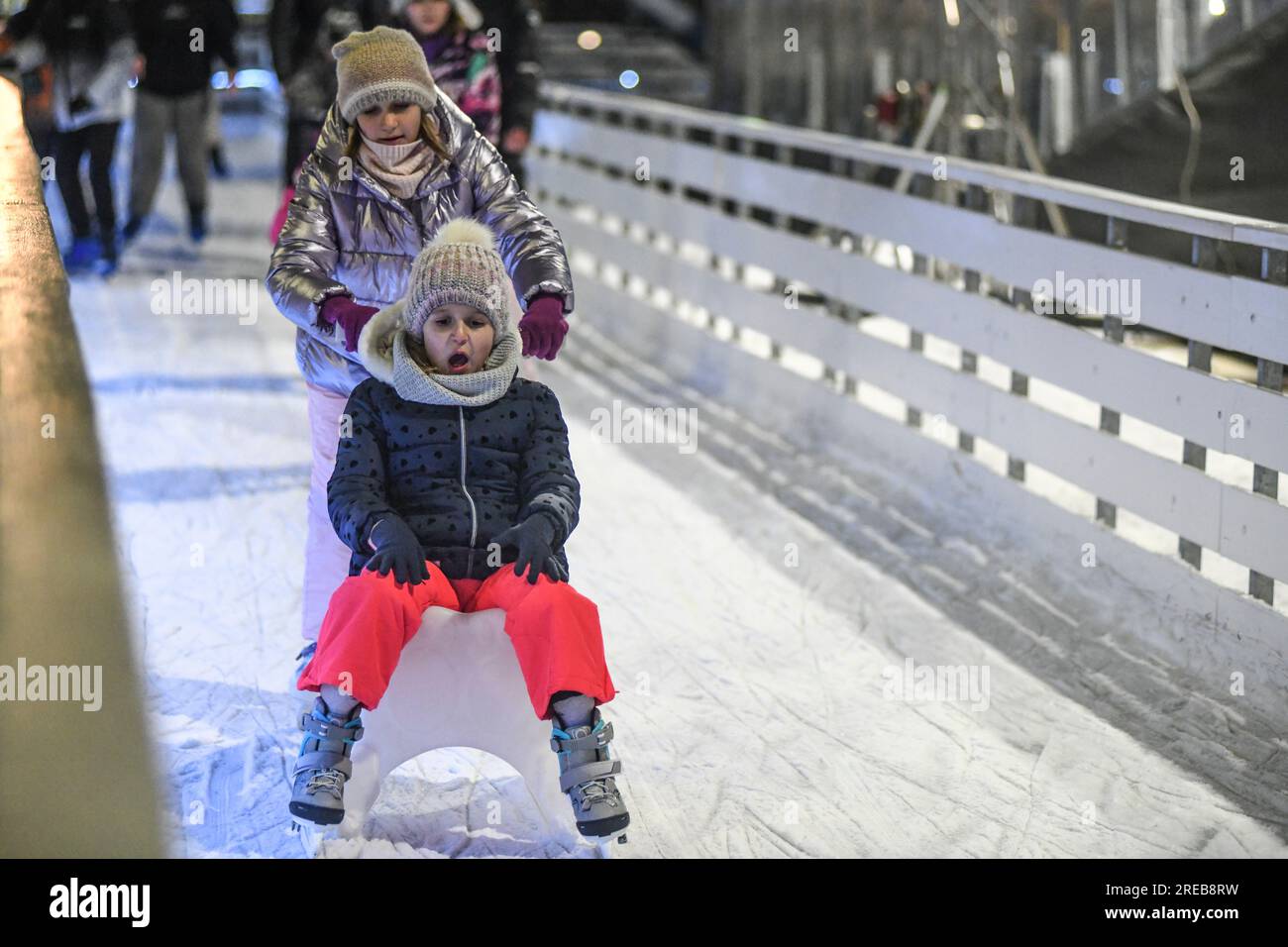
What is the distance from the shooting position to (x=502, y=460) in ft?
11.7

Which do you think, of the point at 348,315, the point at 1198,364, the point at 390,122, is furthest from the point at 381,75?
the point at 1198,364

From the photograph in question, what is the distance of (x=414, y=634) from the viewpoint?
11.0ft

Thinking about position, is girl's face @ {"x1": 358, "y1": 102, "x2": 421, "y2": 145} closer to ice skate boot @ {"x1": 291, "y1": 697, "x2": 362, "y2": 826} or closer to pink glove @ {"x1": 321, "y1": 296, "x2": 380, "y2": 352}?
pink glove @ {"x1": 321, "y1": 296, "x2": 380, "y2": 352}

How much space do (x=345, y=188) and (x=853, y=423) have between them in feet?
11.1

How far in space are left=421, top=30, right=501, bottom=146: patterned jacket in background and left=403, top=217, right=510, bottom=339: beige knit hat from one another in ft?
9.06

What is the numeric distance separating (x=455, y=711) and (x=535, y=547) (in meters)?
0.34

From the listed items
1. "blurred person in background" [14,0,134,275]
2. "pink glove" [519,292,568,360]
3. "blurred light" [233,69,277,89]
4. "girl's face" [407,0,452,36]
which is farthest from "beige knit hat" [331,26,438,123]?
"blurred light" [233,69,277,89]

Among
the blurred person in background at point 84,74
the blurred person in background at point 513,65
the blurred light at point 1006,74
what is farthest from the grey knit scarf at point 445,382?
the blurred person in background at point 84,74

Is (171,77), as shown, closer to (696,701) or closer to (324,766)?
(696,701)

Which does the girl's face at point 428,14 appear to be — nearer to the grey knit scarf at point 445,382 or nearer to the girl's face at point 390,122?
the girl's face at point 390,122

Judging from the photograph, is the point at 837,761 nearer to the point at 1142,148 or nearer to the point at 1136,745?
the point at 1136,745

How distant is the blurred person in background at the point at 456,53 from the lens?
19.7 feet

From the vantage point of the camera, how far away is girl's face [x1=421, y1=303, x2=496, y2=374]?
3.50 m
